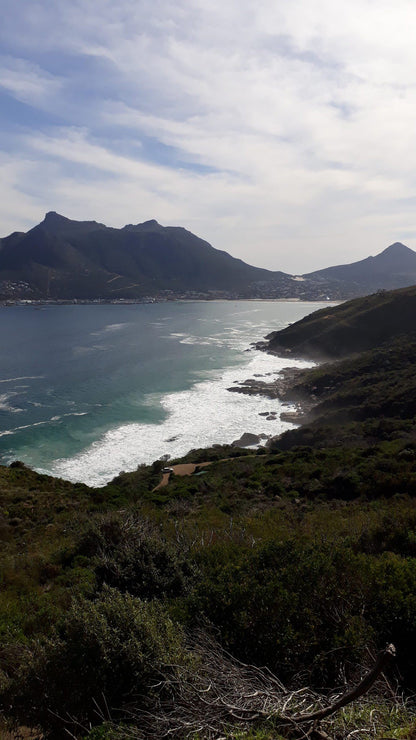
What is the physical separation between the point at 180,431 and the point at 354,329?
1595 inches

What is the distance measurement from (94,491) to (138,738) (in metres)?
17.1

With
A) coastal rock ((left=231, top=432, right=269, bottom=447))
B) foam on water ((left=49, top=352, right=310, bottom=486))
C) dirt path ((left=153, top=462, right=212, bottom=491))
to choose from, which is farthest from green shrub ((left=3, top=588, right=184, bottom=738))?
coastal rock ((left=231, top=432, right=269, bottom=447))

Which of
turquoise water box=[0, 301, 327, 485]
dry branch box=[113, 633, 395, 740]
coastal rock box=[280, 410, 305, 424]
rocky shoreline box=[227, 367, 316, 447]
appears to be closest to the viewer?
dry branch box=[113, 633, 395, 740]

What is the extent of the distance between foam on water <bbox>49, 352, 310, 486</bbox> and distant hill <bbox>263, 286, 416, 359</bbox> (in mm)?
21205

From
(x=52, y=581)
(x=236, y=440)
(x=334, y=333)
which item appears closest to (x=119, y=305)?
(x=334, y=333)

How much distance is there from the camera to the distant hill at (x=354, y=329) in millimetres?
59250

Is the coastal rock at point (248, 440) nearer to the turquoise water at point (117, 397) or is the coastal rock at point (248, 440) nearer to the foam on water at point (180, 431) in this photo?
the foam on water at point (180, 431)

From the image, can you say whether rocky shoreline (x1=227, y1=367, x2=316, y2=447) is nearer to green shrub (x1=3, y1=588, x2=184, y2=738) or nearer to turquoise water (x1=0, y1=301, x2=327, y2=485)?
turquoise water (x1=0, y1=301, x2=327, y2=485)

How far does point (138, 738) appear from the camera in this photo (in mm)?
3350

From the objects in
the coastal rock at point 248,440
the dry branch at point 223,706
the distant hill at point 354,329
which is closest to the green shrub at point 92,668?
the dry branch at point 223,706

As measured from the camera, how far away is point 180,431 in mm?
34094

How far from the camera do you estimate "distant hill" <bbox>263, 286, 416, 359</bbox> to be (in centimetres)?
5925

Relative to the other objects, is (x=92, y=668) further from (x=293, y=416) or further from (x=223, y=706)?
(x=293, y=416)

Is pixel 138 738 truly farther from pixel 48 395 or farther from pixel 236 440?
pixel 48 395
